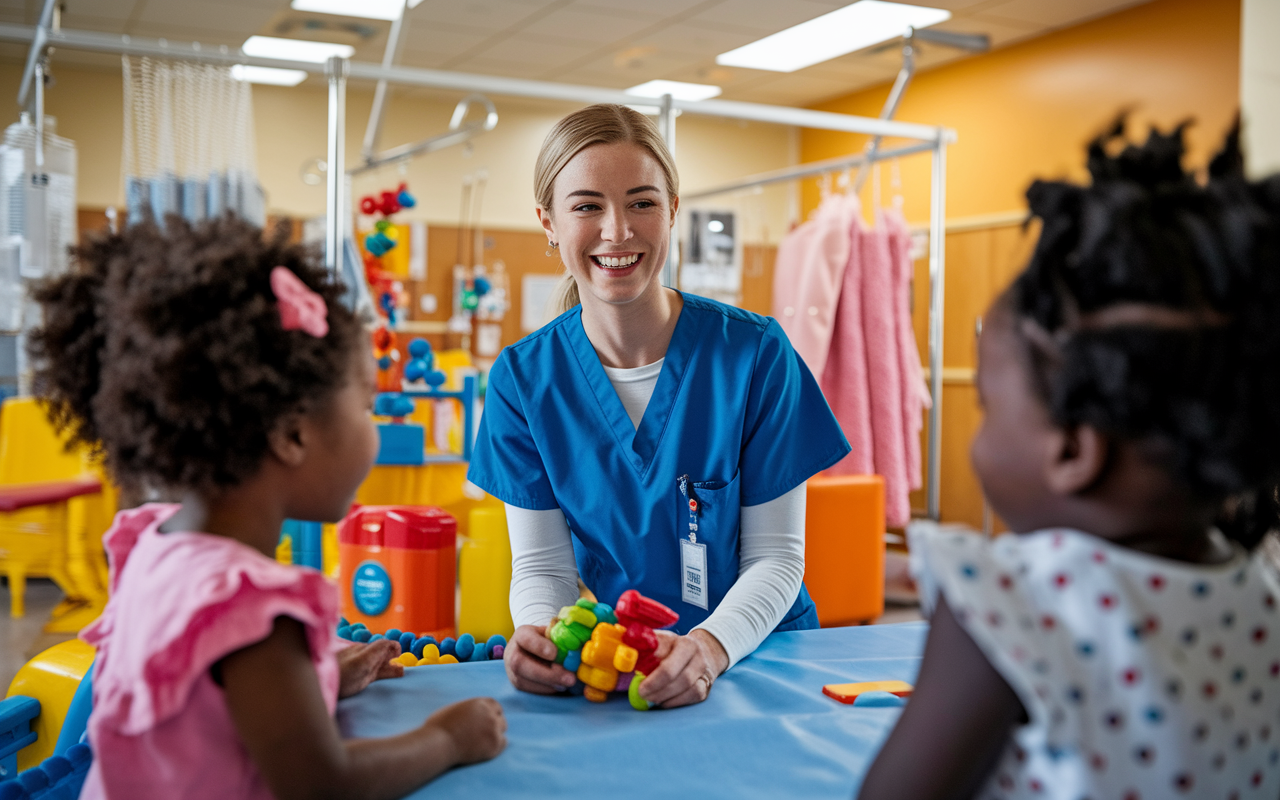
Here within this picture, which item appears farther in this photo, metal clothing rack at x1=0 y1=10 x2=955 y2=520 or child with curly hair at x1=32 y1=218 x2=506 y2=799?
metal clothing rack at x1=0 y1=10 x2=955 y2=520

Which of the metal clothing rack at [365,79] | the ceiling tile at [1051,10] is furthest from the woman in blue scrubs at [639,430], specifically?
the ceiling tile at [1051,10]

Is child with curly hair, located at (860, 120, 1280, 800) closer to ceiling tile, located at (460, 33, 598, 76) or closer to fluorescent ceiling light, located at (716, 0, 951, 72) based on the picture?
fluorescent ceiling light, located at (716, 0, 951, 72)

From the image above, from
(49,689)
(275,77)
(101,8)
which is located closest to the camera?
(49,689)

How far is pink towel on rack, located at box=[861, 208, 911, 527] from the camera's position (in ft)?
12.1

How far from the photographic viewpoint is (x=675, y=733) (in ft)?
2.97

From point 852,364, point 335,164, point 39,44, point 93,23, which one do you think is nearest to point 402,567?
point 335,164

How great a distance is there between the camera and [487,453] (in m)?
1.45

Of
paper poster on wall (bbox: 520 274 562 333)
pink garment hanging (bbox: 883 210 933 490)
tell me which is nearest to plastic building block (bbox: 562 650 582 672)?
pink garment hanging (bbox: 883 210 933 490)

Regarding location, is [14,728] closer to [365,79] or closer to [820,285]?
[365,79]

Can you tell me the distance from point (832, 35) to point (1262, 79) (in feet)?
6.94

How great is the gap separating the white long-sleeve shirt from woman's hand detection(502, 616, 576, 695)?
220mm

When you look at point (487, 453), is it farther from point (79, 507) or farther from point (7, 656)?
point (79, 507)

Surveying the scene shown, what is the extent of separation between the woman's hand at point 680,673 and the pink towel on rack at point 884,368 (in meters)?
2.72

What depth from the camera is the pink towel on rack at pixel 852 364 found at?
3641 mm
